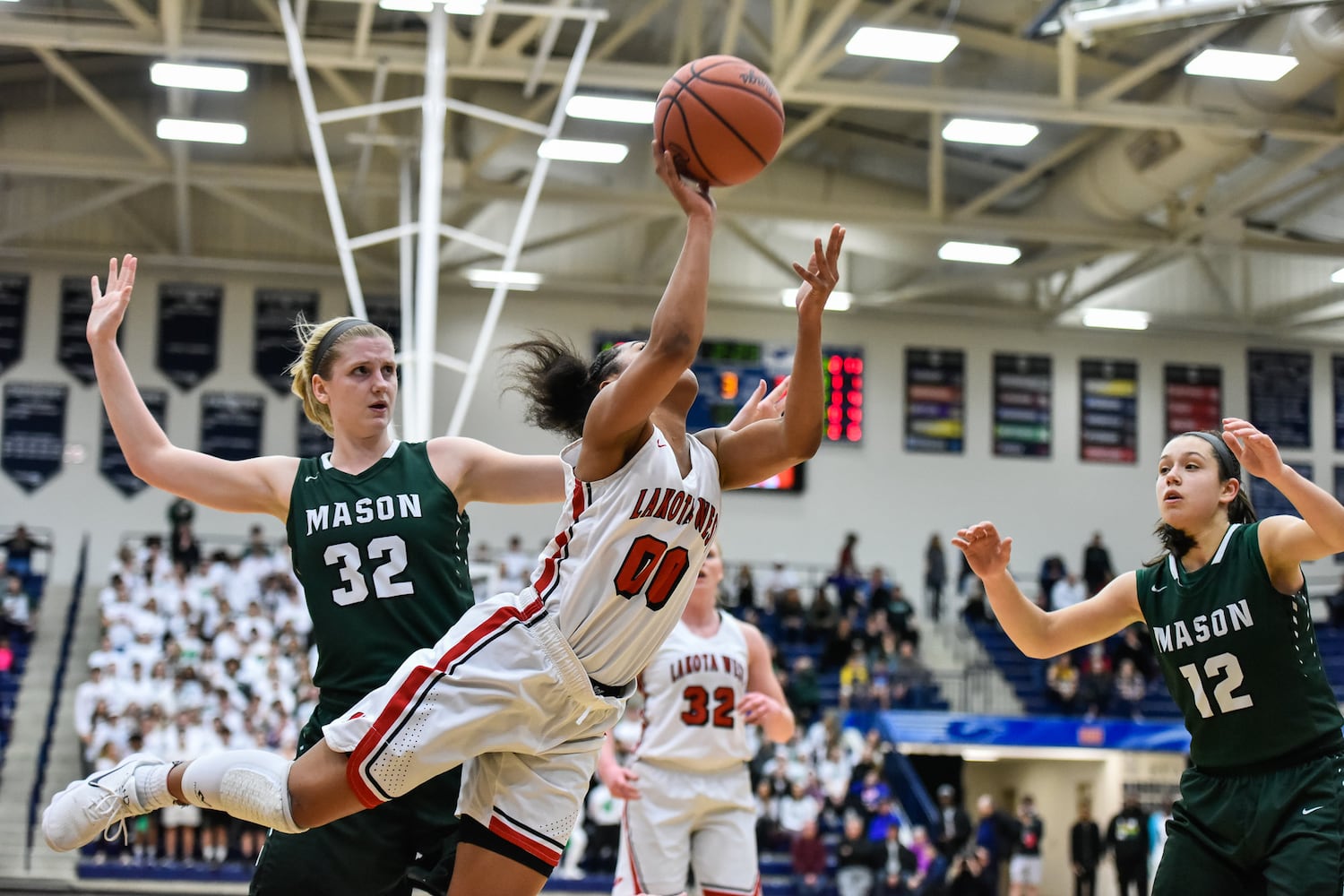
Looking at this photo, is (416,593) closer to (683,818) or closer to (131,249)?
(683,818)

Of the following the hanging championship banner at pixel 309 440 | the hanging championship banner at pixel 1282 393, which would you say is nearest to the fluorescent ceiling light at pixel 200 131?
the hanging championship banner at pixel 309 440

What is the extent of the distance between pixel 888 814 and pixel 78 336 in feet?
50.2

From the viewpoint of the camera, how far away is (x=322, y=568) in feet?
13.5

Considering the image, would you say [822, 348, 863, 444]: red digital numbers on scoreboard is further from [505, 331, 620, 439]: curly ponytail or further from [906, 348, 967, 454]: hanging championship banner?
[505, 331, 620, 439]: curly ponytail

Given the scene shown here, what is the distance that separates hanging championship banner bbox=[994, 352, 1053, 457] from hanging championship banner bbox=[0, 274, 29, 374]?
16515 mm

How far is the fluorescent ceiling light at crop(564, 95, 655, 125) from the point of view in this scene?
1722 centimetres

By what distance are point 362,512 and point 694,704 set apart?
275 cm

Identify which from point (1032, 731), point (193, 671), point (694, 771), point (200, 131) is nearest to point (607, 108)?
point (200, 131)

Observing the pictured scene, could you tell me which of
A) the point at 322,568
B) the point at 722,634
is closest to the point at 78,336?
the point at 722,634

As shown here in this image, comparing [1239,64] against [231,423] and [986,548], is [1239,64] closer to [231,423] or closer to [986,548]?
[986,548]

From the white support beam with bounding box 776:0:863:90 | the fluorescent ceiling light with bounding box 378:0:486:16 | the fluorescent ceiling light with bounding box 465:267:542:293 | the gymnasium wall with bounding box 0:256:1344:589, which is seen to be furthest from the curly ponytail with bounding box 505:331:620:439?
the gymnasium wall with bounding box 0:256:1344:589

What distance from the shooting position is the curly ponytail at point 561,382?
12.9ft

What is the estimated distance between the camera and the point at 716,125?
3807 mm

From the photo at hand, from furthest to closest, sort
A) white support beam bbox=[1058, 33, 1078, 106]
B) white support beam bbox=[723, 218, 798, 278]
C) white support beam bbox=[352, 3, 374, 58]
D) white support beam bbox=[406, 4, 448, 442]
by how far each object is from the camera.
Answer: white support beam bbox=[723, 218, 798, 278] → white support beam bbox=[1058, 33, 1078, 106] → white support beam bbox=[352, 3, 374, 58] → white support beam bbox=[406, 4, 448, 442]
